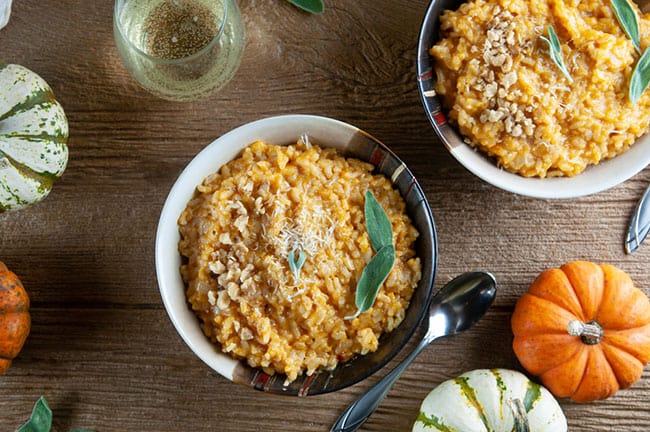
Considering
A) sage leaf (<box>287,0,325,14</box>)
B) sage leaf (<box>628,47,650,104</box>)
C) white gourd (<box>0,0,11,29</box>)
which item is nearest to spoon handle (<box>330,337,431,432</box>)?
sage leaf (<box>628,47,650,104</box>)

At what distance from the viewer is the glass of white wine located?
2588 mm

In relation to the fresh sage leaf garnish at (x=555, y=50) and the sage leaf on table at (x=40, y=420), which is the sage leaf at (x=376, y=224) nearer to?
the fresh sage leaf garnish at (x=555, y=50)

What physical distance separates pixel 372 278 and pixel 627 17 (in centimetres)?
114

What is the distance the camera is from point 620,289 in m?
2.56

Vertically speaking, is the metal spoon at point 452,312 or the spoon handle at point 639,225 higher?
the spoon handle at point 639,225

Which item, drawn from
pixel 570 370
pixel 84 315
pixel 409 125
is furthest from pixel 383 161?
pixel 84 315

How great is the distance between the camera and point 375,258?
7.62 ft

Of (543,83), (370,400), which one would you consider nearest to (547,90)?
(543,83)

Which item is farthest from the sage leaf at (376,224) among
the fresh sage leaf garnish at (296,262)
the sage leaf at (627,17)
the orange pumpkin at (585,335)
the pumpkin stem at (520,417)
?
the sage leaf at (627,17)

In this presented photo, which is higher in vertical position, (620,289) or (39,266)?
(620,289)

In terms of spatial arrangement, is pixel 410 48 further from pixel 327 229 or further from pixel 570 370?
pixel 570 370

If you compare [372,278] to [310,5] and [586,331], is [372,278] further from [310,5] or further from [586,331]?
[310,5]

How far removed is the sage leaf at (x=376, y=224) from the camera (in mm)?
2348

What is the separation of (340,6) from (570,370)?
1.53 m
